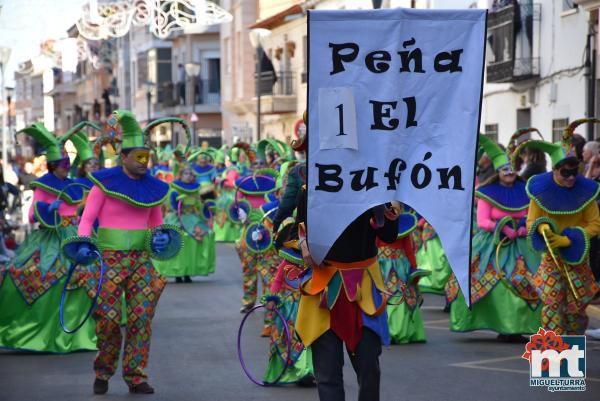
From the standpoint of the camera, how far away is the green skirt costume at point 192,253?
18703mm

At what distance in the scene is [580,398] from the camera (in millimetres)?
9062

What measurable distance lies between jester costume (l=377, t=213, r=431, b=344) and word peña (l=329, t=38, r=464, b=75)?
17.7 feet

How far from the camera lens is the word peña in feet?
20.2

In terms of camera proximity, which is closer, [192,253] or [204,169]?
[192,253]

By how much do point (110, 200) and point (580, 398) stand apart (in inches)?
145

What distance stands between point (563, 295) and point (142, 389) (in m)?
3.37

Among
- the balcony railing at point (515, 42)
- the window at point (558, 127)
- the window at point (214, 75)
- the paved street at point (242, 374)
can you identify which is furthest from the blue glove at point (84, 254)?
the window at point (214, 75)

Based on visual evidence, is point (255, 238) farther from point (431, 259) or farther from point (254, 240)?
point (431, 259)

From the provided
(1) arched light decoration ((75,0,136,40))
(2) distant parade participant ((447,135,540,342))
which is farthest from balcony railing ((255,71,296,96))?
(2) distant parade participant ((447,135,540,342))

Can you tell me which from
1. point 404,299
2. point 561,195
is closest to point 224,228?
point 404,299

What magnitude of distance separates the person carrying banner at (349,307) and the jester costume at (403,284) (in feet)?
15.6

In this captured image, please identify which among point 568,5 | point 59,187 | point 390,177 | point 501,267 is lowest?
point 501,267

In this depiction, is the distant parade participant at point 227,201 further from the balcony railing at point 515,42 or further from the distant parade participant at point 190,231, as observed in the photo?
the distant parade participant at point 190,231

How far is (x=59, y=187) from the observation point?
12.4m
